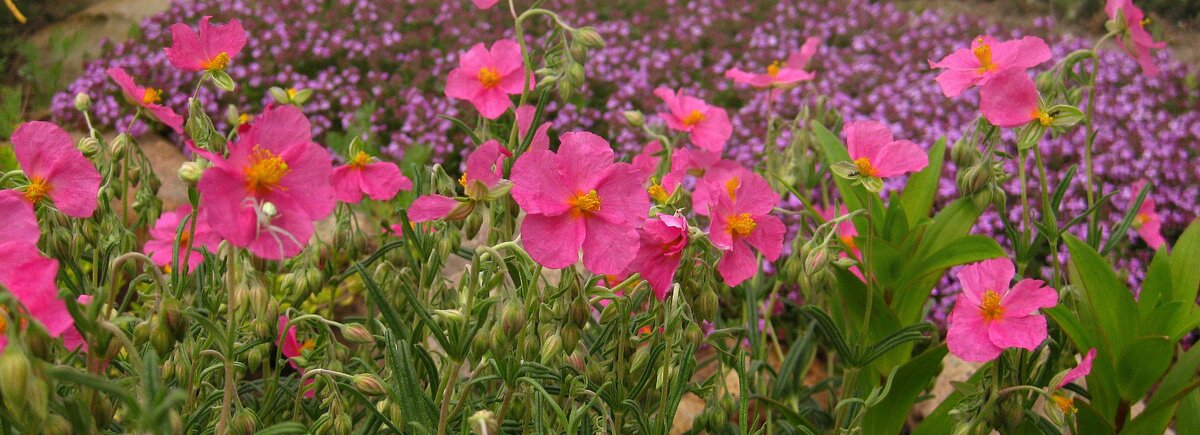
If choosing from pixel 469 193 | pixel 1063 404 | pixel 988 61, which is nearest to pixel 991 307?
pixel 1063 404

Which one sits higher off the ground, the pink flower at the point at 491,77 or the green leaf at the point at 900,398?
the pink flower at the point at 491,77

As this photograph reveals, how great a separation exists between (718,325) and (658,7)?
363 cm

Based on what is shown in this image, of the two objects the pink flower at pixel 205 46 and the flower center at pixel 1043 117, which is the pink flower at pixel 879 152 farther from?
the pink flower at pixel 205 46

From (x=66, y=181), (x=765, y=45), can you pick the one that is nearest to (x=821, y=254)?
(x=66, y=181)

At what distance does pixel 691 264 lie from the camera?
4.46 ft

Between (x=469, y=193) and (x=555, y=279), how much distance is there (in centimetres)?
A: 137

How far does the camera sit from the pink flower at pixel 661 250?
123 centimetres

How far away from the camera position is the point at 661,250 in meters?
1.26

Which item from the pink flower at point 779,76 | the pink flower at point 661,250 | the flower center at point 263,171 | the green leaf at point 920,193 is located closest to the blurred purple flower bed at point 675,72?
the pink flower at point 779,76

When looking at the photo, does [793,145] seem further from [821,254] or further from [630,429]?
[630,429]

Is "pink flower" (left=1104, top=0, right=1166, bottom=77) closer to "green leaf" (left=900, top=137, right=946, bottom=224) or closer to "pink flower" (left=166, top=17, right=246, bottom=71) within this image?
"green leaf" (left=900, top=137, right=946, bottom=224)

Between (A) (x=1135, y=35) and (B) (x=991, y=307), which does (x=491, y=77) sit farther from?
(A) (x=1135, y=35)

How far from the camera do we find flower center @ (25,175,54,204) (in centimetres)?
121

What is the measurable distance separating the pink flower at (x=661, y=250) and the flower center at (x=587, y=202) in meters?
0.09
